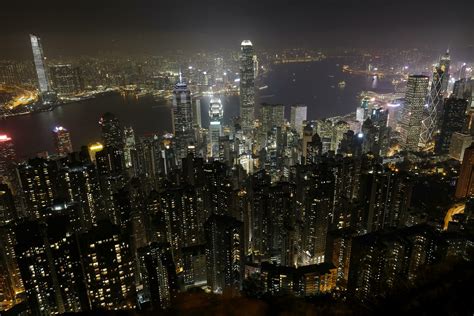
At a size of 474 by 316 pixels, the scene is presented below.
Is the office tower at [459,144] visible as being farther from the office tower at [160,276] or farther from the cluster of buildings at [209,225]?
the office tower at [160,276]

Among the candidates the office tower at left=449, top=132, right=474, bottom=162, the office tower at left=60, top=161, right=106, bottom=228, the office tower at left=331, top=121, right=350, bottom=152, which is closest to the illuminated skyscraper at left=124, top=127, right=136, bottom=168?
the office tower at left=60, top=161, right=106, bottom=228

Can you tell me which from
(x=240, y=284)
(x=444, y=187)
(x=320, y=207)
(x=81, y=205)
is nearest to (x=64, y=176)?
(x=81, y=205)

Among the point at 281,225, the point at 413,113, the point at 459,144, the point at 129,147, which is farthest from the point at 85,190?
the point at 413,113

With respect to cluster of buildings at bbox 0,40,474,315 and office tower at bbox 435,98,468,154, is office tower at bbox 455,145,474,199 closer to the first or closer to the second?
cluster of buildings at bbox 0,40,474,315

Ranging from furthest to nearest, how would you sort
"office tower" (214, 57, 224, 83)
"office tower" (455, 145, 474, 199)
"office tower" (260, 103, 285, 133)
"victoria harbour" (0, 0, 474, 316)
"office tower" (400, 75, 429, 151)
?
1. "office tower" (214, 57, 224, 83)
2. "office tower" (260, 103, 285, 133)
3. "office tower" (400, 75, 429, 151)
4. "office tower" (455, 145, 474, 199)
5. "victoria harbour" (0, 0, 474, 316)

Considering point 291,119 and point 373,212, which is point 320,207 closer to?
point 373,212

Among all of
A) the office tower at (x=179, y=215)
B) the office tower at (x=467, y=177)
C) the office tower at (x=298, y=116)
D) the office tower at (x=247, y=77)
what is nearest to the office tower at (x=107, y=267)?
the office tower at (x=179, y=215)
